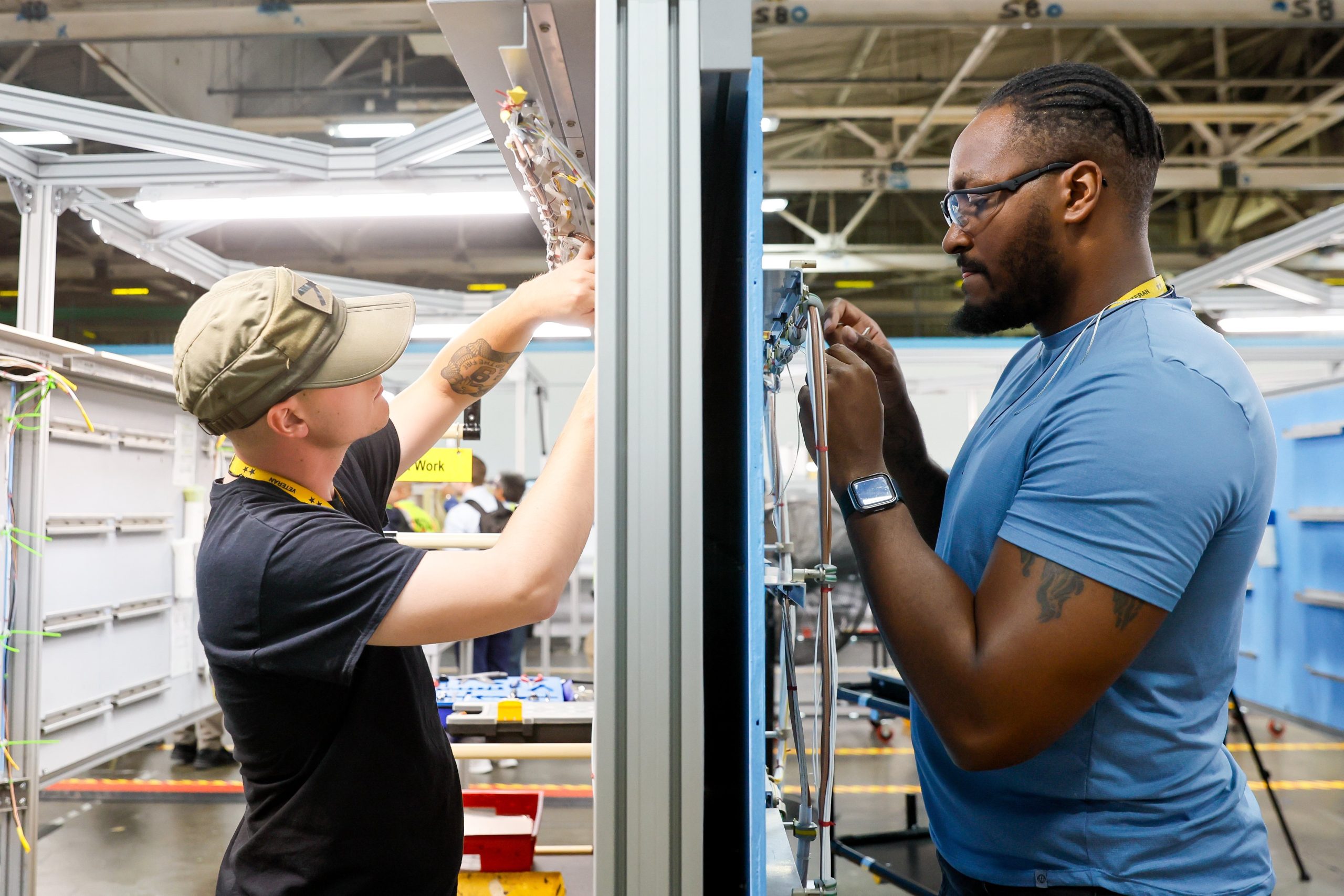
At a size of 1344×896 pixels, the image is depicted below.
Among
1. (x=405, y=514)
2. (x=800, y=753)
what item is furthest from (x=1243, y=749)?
(x=800, y=753)

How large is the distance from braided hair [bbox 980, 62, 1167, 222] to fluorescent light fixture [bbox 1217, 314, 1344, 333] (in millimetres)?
6947

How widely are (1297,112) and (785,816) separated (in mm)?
8202

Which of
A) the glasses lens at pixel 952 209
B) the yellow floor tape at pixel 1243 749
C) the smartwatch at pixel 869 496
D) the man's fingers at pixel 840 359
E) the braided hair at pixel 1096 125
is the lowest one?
the yellow floor tape at pixel 1243 749

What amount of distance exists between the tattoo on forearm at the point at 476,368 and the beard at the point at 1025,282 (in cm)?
84

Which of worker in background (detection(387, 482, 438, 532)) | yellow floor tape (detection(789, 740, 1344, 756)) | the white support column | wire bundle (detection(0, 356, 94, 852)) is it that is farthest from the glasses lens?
yellow floor tape (detection(789, 740, 1344, 756))

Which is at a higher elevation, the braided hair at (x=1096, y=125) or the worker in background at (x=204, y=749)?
the braided hair at (x=1096, y=125)

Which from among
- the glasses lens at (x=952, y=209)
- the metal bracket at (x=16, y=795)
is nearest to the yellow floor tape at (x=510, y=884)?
the metal bracket at (x=16, y=795)

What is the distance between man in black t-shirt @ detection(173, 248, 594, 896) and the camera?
3.61 ft

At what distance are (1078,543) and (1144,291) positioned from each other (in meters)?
0.44

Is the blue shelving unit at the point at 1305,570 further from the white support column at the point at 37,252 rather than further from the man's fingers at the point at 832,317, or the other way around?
the white support column at the point at 37,252

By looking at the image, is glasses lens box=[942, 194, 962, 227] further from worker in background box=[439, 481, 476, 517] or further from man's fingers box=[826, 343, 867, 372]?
worker in background box=[439, 481, 476, 517]

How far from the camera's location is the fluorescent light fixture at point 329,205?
3812mm

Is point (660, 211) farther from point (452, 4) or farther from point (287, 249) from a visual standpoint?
point (287, 249)

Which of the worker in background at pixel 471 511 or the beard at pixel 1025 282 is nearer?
the beard at pixel 1025 282
